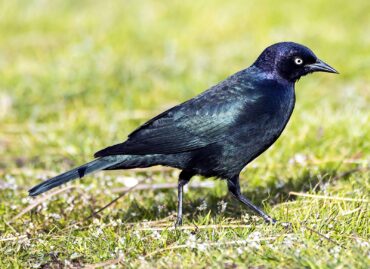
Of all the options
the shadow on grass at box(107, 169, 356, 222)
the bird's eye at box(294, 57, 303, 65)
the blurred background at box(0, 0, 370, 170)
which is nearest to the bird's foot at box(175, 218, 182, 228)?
the shadow on grass at box(107, 169, 356, 222)

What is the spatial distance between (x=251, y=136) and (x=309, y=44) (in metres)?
5.03

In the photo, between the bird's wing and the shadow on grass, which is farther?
the shadow on grass

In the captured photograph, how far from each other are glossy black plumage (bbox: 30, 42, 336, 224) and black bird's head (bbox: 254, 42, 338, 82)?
0.34 feet

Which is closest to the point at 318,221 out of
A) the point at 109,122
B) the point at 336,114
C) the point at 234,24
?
the point at 336,114

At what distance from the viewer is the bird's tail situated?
12.9 ft

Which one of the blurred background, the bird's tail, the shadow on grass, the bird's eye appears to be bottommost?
the shadow on grass

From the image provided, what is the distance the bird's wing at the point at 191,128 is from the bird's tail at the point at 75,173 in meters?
0.12

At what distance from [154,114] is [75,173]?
252cm

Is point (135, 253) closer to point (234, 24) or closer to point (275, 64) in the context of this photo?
point (275, 64)

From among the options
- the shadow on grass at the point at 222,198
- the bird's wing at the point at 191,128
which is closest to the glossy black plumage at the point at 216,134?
the bird's wing at the point at 191,128

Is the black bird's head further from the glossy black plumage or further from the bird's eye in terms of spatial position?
the glossy black plumage

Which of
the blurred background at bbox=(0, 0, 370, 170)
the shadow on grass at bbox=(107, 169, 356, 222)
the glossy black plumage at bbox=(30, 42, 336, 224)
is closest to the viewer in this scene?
the glossy black plumage at bbox=(30, 42, 336, 224)

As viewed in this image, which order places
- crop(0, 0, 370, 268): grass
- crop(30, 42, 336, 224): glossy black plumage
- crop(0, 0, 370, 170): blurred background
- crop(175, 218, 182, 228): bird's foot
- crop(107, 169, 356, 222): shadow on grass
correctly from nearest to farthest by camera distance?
crop(0, 0, 370, 268): grass, crop(175, 218, 182, 228): bird's foot, crop(30, 42, 336, 224): glossy black plumage, crop(107, 169, 356, 222): shadow on grass, crop(0, 0, 370, 170): blurred background

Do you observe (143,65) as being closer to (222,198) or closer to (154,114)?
(154,114)
